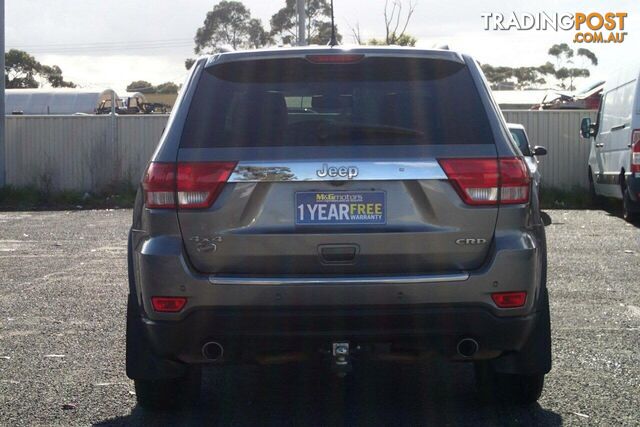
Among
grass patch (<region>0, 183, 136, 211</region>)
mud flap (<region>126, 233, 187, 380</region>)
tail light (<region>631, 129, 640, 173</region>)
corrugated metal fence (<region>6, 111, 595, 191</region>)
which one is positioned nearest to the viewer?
mud flap (<region>126, 233, 187, 380</region>)

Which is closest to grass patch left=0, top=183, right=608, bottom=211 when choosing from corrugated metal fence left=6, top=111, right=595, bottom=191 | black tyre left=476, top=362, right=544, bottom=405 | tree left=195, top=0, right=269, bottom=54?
corrugated metal fence left=6, top=111, right=595, bottom=191

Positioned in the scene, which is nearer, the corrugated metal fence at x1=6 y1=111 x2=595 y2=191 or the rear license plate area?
the rear license plate area

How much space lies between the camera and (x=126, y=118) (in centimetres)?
2262

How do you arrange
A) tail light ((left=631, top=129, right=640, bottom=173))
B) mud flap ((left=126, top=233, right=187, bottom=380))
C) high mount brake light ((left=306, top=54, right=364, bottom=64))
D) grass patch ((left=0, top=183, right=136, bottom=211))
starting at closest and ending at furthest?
high mount brake light ((left=306, top=54, right=364, bottom=64))
mud flap ((left=126, top=233, right=187, bottom=380))
tail light ((left=631, top=129, right=640, bottom=173))
grass patch ((left=0, top=183, right=136, bottom=211))

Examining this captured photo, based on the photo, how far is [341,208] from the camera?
4457 millimetres

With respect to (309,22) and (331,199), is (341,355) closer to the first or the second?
(331,199)

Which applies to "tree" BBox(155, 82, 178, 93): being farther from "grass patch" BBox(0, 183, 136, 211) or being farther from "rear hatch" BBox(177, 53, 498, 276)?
"rear hatch" BBox(177, 53, 498, 276)

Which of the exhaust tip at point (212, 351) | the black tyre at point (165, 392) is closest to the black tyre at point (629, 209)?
the black tyre at point (165, 392)

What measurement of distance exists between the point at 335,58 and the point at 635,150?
1062 cm

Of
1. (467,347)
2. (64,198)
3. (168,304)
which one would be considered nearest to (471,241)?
(467,347)

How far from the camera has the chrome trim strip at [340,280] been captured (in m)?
4.40

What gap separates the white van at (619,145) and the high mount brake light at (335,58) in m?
10.4

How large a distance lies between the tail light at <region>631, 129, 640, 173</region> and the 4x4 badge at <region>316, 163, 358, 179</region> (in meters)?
10.8

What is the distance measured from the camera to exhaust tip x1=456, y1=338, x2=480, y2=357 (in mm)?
4543
